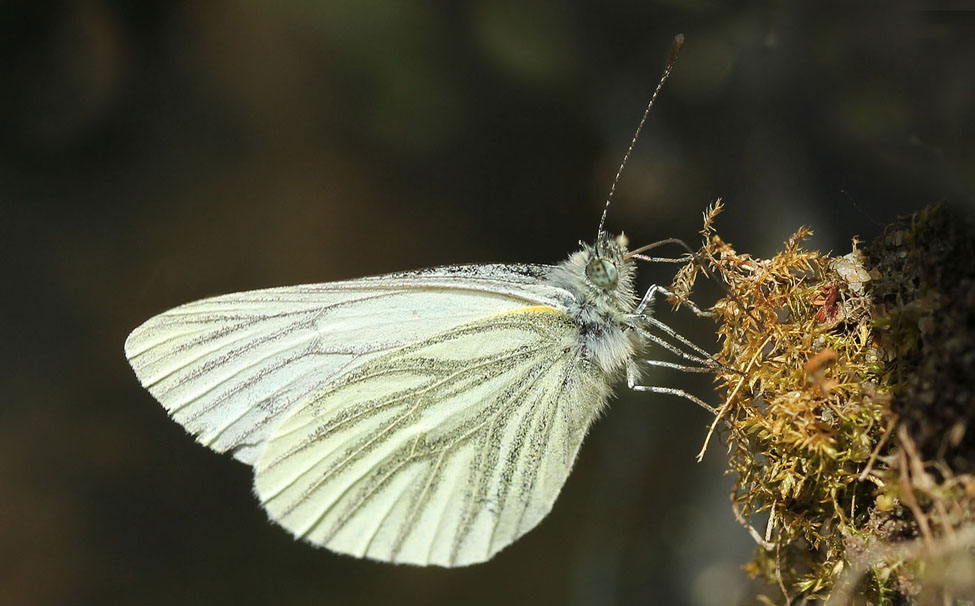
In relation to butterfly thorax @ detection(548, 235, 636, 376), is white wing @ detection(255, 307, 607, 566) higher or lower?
lower

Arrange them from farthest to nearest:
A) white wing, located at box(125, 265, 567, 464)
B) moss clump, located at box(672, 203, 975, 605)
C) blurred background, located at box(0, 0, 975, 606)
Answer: blurred background, located at box(0, 0, 975, 606) → white wing, located at box(125, 265, 567, 464) → moss clump, located at box(672, 203, 975, 605)

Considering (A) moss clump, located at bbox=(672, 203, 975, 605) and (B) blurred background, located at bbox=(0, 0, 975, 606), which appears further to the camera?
(B) blurred background, located at bbox=(0, 0, 975, 606)

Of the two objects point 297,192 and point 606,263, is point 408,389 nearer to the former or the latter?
point 606,263

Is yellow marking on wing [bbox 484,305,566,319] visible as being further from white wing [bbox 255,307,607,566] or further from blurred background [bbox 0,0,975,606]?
blurred background [bbox 0,0,975,606]

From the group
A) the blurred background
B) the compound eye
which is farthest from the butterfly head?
the blurred background

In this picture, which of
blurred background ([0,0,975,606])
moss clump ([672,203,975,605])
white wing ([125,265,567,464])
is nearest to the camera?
moss clump ([672,203,975,605])

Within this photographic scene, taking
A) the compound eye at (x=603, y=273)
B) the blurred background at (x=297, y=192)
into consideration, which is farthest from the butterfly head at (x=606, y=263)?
the blurred background at (x=297, y=192)

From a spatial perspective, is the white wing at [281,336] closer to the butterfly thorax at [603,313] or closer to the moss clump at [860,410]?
the butterfly thorax at [603,313]
